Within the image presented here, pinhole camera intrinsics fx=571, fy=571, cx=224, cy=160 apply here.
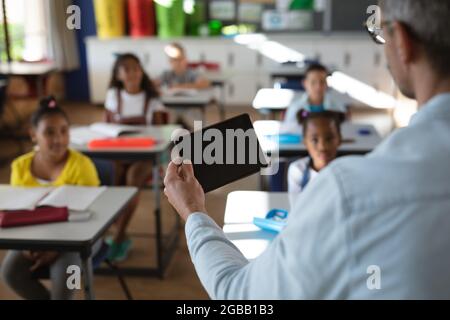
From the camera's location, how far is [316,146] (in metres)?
2.72

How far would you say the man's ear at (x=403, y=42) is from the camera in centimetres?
74

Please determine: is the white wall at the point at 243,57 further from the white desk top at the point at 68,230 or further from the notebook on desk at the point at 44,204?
the white desk top at the point at 68,230

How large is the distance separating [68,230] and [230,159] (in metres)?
0.93

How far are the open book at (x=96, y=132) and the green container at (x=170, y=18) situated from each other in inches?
170

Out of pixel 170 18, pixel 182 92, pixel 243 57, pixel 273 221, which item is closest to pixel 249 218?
pixel 273 221

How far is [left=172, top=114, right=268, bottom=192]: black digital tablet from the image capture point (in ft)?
3.93

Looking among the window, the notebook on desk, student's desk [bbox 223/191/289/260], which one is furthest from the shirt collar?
the window

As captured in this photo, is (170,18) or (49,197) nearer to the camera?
(49,197)

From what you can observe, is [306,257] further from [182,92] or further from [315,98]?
[182,92]

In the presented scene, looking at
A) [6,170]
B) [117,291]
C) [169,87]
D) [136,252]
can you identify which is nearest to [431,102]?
[117,291]

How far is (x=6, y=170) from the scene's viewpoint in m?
5.24

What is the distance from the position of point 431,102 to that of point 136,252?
A: 116 inches

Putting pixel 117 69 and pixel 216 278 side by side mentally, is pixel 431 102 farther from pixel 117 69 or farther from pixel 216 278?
pixel 117 69

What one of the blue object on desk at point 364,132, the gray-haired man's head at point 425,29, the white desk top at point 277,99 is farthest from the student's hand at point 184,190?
the white desk top at point 277,99
